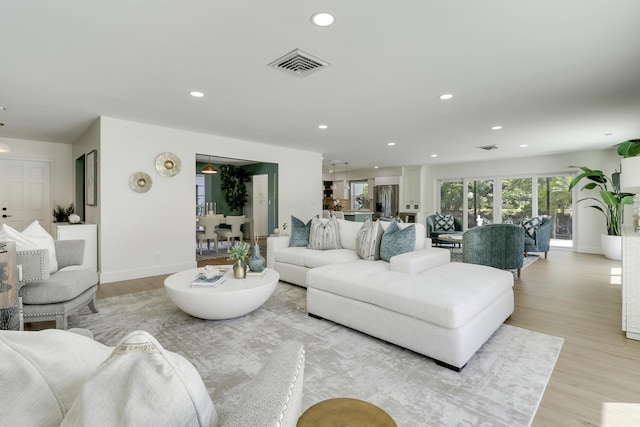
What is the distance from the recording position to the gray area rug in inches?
72.4

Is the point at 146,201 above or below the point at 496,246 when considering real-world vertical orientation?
above

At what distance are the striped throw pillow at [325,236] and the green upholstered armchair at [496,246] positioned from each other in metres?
2.08

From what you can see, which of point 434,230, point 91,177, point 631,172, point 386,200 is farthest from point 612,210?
point 91,177

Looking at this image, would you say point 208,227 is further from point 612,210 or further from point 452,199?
point 612,210

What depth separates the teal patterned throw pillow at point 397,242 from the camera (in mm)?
3638

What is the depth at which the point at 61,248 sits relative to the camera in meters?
3.20

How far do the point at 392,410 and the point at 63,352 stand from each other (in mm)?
1703

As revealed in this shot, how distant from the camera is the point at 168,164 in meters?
5.27

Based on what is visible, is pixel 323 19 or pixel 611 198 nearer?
pixel 323 19

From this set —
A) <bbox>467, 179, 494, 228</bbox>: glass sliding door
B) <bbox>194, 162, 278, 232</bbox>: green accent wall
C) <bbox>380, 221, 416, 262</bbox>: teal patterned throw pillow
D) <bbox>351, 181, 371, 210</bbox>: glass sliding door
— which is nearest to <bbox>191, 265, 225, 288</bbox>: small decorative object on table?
<bbox>380, 221, 416, 262</bbox>: teal patterned throw pillow

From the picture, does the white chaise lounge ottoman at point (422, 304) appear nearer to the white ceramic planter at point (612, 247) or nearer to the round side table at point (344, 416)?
the round side table at point (344, 416)

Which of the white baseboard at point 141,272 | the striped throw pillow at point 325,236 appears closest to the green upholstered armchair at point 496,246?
the striped throw pillow at point 325,236

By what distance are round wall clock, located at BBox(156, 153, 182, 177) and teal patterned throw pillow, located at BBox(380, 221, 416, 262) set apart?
371 cm

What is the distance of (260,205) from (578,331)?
7.37 metres
